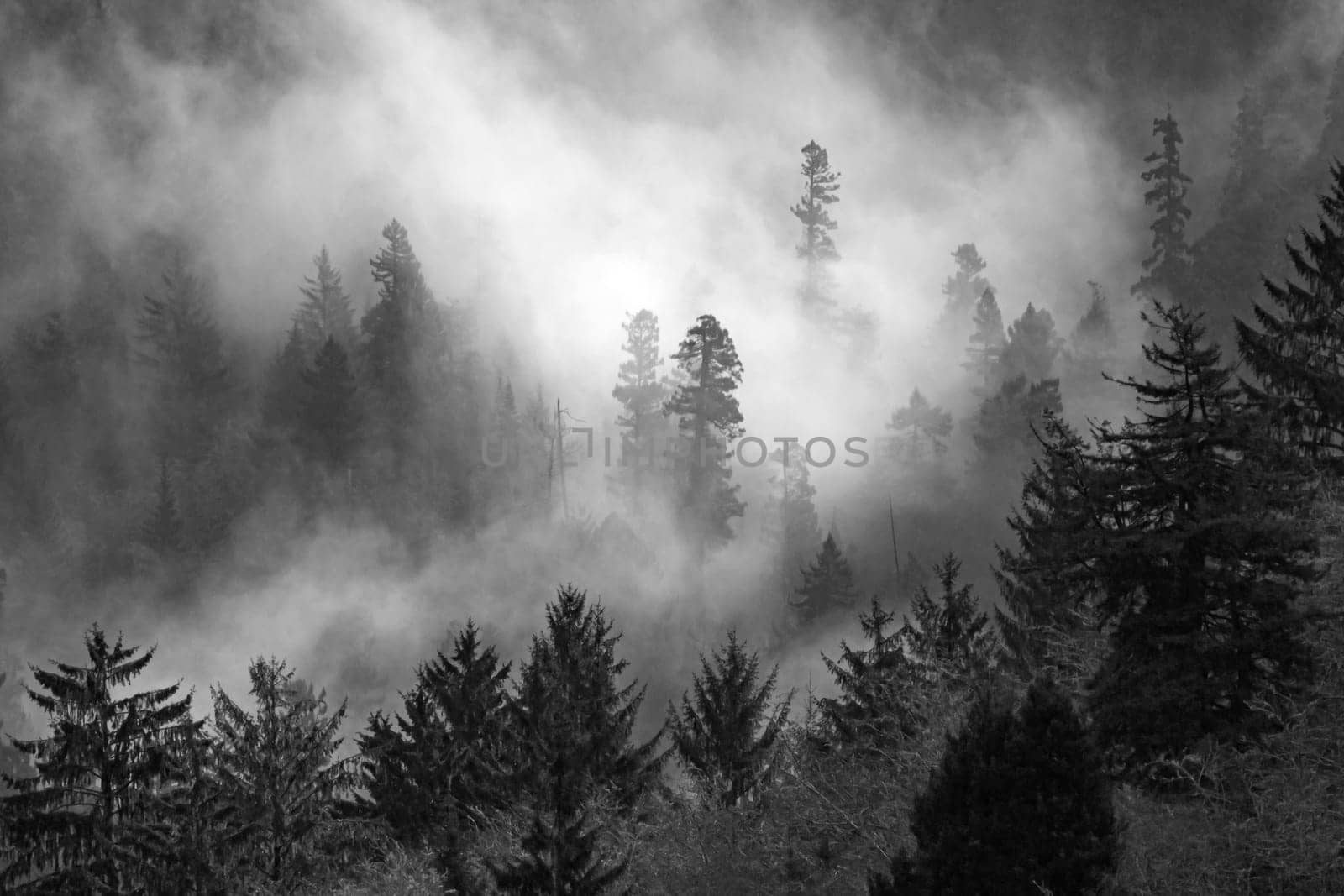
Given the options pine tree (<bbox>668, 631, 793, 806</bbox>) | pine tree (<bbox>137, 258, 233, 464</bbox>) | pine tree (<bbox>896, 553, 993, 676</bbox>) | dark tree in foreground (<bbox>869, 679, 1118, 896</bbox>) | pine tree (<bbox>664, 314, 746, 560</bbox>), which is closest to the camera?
dark tree in foreground (<bbox>869, 679, 1118, 896</bbox>)

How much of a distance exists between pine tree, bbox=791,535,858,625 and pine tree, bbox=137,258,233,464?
66.5 m

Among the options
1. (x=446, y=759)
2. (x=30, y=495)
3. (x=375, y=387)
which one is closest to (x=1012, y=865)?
(x=446, y=759)

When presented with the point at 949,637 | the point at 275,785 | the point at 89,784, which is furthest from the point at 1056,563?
the point at 89,784

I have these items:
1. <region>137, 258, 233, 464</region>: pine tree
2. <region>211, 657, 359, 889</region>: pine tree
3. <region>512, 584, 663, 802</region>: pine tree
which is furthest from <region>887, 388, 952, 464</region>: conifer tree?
<region>137, 258, 233, 464</region>: pine tree

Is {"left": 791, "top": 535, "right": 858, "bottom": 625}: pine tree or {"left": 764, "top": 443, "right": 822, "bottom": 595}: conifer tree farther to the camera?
{"left": 764, "top": 443, "right": 822, "bottom": 595}: conifer tree

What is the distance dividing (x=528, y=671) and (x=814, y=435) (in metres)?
79.9

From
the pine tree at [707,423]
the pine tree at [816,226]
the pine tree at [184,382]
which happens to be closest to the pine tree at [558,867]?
the pine tree at [707,423]

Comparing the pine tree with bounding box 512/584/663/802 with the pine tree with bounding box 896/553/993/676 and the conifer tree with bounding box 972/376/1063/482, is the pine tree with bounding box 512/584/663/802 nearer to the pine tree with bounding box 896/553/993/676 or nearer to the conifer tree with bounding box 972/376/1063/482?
the pine tree with bounding box 896/553/993/676

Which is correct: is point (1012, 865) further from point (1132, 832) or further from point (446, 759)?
point (446, 759)

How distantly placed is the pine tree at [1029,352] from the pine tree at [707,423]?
22.8 metres

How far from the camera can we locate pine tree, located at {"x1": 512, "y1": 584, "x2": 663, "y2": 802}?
2159 centimetres

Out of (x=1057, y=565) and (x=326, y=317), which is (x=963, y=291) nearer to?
(x=326, y=317)

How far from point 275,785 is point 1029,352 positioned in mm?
74163

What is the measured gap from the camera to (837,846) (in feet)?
70.5
